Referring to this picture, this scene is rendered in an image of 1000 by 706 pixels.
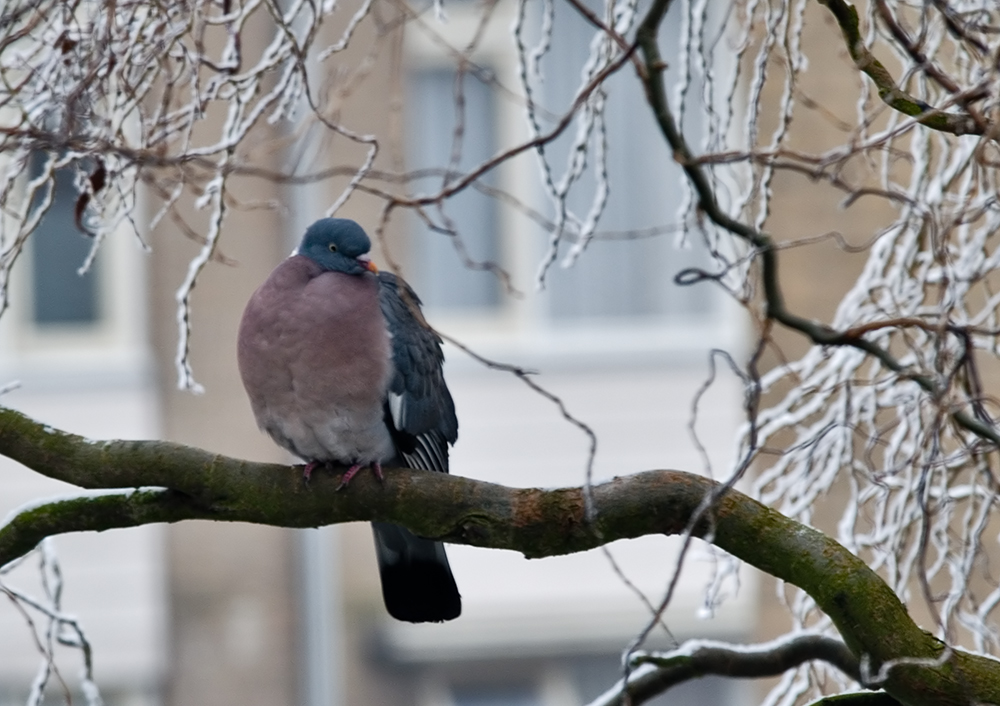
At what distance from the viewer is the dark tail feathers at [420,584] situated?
2578mm

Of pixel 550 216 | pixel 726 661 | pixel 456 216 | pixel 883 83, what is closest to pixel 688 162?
pixel 883 83

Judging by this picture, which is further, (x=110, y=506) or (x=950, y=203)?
(x=950, y=203)

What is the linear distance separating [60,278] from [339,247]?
427 cm

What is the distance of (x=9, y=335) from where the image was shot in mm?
6359

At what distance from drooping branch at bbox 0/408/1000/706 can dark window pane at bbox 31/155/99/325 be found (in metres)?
4.68

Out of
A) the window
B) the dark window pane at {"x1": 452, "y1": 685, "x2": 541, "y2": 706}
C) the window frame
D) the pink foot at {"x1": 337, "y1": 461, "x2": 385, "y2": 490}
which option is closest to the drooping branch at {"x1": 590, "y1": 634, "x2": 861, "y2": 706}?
the pink foot at {"x1": 337, "y1": 461, "x2": 385, "y2": 490}

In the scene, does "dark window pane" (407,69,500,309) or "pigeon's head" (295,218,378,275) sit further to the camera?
"dark window pane" (407,69,500,309)

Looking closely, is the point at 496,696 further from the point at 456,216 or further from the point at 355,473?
the point at 355,473

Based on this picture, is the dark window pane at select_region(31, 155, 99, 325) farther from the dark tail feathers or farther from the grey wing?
the dark tail feathers

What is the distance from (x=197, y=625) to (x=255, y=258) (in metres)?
1.77

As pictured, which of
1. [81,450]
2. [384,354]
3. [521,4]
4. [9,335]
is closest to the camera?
[81,450]

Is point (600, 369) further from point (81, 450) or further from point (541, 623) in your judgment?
point (81, 450)

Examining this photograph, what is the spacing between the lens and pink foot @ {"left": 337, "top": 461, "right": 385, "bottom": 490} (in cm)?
215

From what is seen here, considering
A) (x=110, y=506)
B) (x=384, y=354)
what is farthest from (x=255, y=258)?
(x=110, y=506)
